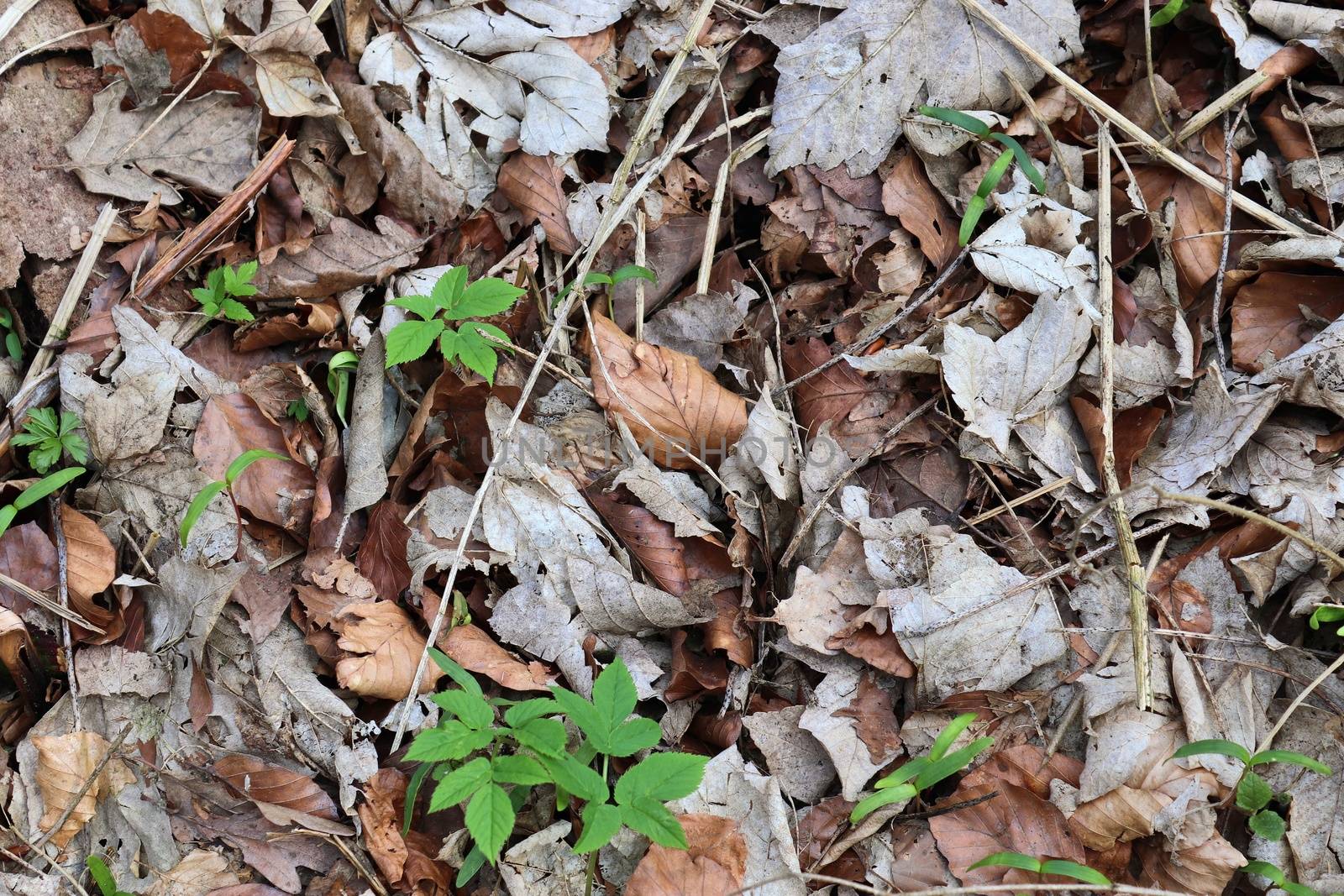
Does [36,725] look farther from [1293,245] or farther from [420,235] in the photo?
[1293,245]

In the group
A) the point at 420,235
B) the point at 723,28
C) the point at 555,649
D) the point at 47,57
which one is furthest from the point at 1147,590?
the point at 47,57

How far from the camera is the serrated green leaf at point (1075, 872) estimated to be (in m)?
1.76

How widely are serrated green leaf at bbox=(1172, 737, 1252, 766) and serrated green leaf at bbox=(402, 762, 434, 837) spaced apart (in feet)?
5.27

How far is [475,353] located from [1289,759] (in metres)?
1.99

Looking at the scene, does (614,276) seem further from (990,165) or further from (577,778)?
(577,778)

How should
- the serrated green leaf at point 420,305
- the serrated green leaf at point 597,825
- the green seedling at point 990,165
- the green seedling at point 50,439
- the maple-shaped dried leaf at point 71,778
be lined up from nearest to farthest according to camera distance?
1. the serrated green leaf at point 597,825
2. the maple-shaped dried leaf at point 71,778
3. the serrated green leaf at point 420,305
4. the green seedling at point 50,439
5. the green seedling at point 990,165

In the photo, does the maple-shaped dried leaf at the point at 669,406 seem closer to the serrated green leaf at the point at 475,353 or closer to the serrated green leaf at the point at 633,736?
the serrated green leaf at the point at 475,353

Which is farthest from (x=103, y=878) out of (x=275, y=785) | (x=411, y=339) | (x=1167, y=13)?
(x=1167, y=13)

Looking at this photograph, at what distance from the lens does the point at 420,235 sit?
261 cm

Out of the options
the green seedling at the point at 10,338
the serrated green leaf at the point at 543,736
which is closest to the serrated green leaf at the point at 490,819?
the serrated green leaf at the point at 543,736

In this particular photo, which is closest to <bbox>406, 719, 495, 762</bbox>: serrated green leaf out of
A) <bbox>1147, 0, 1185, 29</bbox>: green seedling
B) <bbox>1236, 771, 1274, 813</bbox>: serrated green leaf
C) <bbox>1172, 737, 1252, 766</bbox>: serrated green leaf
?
<bbox>1172, 737, 1252, 766</bbox>: serrated green leaf

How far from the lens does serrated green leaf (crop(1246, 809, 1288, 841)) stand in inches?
73.8

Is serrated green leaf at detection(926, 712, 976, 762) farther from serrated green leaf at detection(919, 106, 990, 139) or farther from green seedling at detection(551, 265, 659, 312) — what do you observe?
serrated green leaf at detection(919, 106, 990, 139)

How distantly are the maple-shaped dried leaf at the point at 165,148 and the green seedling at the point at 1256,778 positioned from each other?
2824 mm
